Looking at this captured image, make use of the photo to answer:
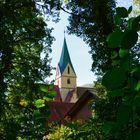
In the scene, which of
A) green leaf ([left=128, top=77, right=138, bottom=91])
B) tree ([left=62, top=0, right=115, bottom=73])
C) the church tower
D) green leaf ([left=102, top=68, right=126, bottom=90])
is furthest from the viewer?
the church tower

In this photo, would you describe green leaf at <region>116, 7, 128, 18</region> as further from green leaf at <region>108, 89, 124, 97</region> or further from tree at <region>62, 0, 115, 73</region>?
tree at <region>62, 0, 115, 73</region>

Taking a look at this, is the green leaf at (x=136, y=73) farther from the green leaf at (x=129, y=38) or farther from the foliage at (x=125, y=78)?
the green leaf at (x=129, y=38)

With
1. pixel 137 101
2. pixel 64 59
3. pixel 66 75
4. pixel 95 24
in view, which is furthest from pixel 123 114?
pixel 66 75

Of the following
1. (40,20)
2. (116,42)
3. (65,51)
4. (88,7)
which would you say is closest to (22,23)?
(40,20)

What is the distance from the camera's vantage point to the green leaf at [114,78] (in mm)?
1233

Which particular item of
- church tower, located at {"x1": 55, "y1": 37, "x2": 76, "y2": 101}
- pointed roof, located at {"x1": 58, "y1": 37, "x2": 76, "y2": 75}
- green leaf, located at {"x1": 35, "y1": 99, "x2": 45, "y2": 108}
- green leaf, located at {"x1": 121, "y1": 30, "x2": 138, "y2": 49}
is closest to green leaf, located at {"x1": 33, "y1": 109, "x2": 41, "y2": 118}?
green leaf, located at {"x1": 35, "y1": 99, "x2": 45, "y2": 108}

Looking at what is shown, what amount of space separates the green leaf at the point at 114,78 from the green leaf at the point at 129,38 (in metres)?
0.08

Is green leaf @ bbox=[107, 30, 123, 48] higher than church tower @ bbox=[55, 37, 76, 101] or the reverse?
the reverse

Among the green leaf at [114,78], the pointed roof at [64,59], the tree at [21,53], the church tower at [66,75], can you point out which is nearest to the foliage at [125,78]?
the green leaf at [114,78]

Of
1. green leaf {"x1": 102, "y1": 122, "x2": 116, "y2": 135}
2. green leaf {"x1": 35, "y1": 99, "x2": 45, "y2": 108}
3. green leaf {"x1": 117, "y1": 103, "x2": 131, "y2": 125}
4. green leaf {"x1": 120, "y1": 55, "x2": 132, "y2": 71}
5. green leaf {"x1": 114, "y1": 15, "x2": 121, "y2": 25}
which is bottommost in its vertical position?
green leaf {"x1": 102, "y1": 122, "x2": 116, "y2": 135}

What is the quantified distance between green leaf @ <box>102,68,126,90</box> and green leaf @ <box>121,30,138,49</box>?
8 cm

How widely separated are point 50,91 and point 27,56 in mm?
21189

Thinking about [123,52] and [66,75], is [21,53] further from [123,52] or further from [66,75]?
[66,75]

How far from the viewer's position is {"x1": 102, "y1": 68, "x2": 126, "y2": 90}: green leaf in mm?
1233
